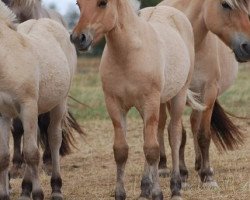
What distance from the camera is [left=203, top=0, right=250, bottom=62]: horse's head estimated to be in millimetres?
7625

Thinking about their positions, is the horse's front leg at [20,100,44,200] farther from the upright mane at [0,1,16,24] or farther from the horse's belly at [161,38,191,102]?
the horse's belly at [161,38,191,102]

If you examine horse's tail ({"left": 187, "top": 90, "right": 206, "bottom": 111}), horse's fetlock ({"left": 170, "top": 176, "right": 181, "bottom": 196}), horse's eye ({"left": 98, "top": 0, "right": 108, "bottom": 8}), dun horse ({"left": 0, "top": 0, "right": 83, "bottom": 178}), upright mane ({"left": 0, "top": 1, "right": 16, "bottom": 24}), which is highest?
horse's eye ({"left": 98, "top": 0, "right": 108, "bottom": 8})

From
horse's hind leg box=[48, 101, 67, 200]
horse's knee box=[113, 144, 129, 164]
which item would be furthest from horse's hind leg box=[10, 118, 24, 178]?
horse's knee box=[113, 144, 129, 164]

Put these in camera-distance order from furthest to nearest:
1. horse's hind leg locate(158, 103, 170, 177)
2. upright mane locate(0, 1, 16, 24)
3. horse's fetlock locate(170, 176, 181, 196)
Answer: horse's hind leg locate(158, 103, 170, 177)
horse's fetlock locate(170, 176, 181, 196)
upright mane locate(0, 1, 16, 24)

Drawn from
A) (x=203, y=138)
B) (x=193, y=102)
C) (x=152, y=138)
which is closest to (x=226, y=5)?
(x=193, y=102)

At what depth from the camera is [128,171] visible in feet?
29.6

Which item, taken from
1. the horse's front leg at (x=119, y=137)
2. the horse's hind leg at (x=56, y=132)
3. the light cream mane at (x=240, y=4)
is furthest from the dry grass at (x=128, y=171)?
the light cream mane at (x=240, y=4)

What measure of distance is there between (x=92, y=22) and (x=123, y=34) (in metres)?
0.46

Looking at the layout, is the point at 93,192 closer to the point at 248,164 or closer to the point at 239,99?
the point at 248,164

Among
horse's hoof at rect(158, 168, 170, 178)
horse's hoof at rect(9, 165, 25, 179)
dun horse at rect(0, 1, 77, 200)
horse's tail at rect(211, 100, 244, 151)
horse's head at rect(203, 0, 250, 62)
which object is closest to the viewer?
dun horse at rect(0, 1, 77, 200)

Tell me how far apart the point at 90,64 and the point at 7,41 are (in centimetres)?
2590

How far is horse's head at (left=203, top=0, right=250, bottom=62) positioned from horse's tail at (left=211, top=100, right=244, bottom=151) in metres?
1.45

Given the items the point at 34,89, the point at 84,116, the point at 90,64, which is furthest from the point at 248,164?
the point at 90,64

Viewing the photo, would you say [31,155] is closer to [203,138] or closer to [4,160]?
[4,160]
